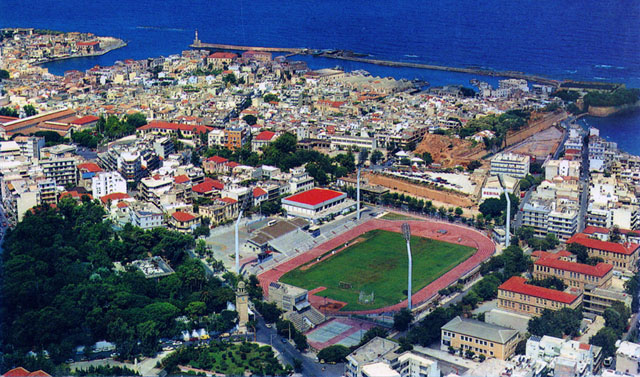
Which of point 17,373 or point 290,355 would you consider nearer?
point 17,373

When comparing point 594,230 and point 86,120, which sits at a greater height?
point 86,120

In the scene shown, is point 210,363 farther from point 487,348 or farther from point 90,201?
point 90,201

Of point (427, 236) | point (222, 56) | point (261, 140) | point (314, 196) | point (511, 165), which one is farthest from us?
point (222, 56)

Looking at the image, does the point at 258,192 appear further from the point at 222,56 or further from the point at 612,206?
the point at 222,56

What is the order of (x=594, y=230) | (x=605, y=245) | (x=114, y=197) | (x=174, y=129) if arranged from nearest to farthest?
(x=605, y=245), (x=594, y=230), (x=114, y=197), (x=174, y=129)

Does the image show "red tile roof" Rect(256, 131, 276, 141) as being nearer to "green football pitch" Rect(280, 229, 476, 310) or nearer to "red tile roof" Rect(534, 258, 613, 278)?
"green football pitch" Rect(280, 229, 476, 310)

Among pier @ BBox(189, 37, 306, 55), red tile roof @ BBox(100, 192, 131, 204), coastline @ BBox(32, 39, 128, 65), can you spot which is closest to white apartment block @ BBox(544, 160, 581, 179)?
red tile roof @ BBox(100, 192, 131, 204)

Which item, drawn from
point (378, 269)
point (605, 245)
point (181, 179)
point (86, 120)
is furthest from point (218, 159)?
point (605, 245)
